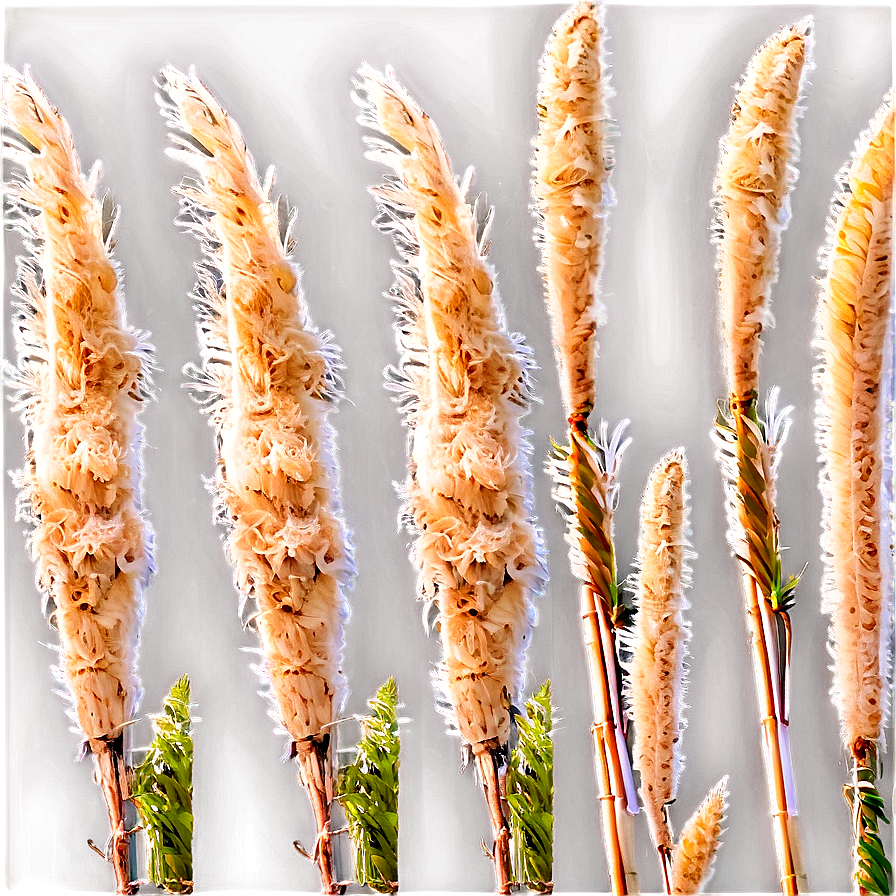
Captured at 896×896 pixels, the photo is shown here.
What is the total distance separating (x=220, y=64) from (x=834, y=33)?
90 cm

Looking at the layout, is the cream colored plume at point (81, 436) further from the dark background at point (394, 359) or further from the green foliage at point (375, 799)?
the green foliage at point (375, 799)

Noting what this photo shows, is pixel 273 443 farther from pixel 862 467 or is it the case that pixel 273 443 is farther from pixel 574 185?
pixel 862 467

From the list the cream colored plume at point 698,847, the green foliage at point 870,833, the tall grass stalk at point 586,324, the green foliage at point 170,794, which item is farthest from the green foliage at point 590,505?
the green foliage at point 170,794

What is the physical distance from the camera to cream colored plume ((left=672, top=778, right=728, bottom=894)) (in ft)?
4.40

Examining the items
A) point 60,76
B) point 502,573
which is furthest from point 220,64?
point 502,573

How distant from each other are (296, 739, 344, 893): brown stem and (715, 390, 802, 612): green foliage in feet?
2.19

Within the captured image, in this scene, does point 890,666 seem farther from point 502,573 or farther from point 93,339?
point 93,339

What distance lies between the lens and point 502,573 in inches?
51.9

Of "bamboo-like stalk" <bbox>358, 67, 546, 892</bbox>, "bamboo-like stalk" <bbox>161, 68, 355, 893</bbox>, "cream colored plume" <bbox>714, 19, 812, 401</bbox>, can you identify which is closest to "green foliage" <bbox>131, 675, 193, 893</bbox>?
"bamboo-like stalk" <bbox>161, 68, 355, 893</bbox>

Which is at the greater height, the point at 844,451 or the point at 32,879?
the point at 844,451

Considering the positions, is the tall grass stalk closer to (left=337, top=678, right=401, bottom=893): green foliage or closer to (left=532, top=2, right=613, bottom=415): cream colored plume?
(left=532, top=2, right=613, bottom=415): cream colored plume

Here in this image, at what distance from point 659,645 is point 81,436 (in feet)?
2.84

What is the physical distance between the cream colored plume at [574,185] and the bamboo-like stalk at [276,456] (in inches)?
13.7

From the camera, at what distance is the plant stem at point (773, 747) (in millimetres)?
1345
